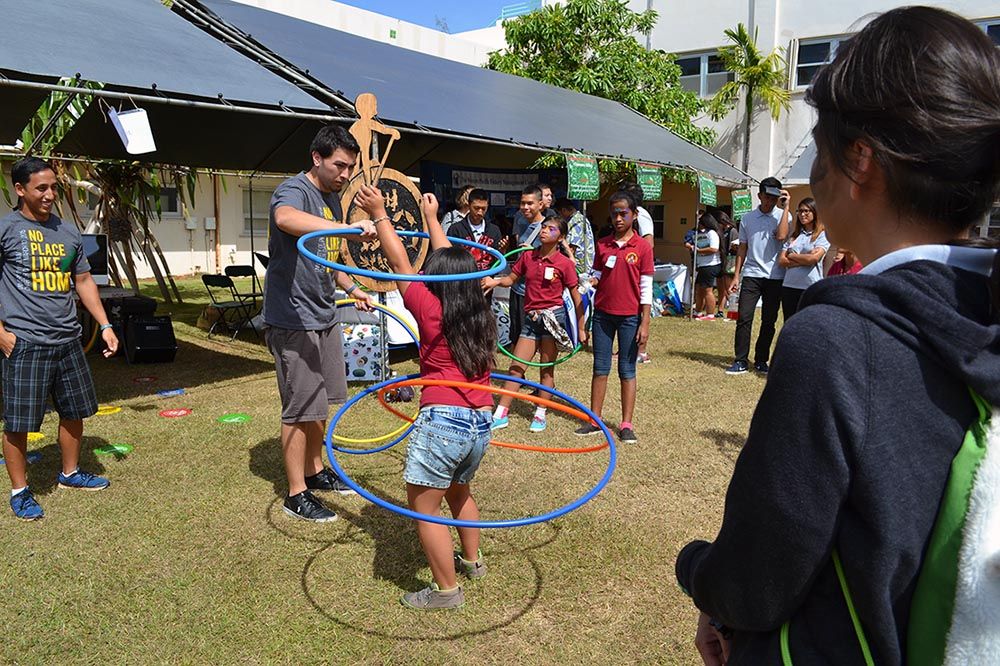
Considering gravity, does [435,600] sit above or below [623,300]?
below

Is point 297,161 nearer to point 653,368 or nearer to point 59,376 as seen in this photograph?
point 653,368

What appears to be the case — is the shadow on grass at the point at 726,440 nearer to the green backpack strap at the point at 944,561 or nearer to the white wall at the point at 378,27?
the green backpack strap at the point at 944,561

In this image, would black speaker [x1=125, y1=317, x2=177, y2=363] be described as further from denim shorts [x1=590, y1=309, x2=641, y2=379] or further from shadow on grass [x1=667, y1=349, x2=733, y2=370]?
shadow on grass [x1=667, y1=349, x2=733, y2=370]

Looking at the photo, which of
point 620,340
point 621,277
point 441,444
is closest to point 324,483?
point 441,444

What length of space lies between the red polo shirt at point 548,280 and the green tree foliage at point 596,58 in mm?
13067

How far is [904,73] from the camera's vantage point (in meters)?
0.94

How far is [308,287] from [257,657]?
2.08 metres

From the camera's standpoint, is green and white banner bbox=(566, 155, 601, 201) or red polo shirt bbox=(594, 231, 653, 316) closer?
red polo shirt bbox=(594, 231, 653, 316)

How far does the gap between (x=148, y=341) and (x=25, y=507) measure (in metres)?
4.95

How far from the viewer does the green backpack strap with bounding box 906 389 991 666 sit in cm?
92

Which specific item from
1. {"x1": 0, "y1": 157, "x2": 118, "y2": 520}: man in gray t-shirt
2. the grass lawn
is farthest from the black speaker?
{"x1": 0, "y1": 157, "x2": 118, "y2": 520}: man in gray t-shirt

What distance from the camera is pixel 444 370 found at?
3307 mm

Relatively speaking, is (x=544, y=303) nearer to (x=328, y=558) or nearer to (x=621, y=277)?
(x=621, y=277)

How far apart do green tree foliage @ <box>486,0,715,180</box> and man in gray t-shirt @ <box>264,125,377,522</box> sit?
49.7 ft
